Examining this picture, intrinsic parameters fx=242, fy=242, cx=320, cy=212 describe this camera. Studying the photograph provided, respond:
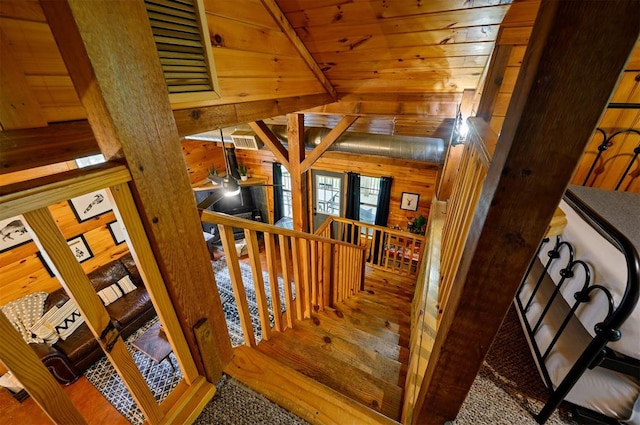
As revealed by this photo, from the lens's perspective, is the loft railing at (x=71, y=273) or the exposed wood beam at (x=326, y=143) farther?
the exposed wood beam at (x=326, y=143)

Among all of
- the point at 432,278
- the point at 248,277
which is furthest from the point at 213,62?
the point at 248,277

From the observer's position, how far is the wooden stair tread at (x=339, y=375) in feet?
4.38

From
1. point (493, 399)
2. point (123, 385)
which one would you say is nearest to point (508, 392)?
point (493, 399)

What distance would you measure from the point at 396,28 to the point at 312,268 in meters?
1.85

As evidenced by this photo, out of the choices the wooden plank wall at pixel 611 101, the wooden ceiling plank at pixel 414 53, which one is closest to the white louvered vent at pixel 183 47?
the wooden ceiling plank at pixel 414 53

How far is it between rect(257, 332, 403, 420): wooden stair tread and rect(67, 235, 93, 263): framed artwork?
341 centimetres

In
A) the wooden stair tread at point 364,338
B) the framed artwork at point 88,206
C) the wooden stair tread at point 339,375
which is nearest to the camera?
the wooden stair tread at point 339,375

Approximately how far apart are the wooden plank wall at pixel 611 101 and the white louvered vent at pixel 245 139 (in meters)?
3.45

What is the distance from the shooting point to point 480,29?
5.04ft

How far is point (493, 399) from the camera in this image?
1203mm

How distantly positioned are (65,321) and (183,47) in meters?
3.39

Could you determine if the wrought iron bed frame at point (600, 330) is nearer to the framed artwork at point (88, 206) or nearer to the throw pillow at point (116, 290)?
the throw pillow at point (116, 290)

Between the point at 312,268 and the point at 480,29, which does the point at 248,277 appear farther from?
the point at 480,29

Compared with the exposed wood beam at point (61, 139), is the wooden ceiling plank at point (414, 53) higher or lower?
higher
